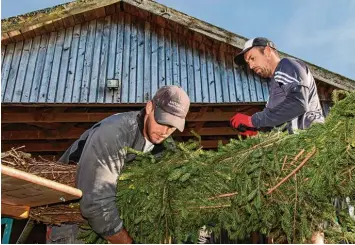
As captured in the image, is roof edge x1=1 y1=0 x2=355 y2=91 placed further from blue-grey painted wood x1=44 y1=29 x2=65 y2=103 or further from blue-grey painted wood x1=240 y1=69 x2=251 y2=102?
blue-grey painted wood x1=240 y1=69 x2=251 y2=102

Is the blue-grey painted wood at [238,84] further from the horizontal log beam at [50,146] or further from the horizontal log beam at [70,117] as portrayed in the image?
the horizontal log beam at [50,146]

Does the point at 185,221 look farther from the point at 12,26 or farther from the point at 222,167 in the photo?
the point at 12,26

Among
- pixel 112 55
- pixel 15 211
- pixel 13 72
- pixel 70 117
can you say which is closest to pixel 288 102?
pixel 15 211

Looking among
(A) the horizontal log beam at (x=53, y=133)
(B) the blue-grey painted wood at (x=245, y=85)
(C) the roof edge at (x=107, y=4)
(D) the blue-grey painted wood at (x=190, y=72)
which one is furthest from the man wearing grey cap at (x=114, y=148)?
(C) the roof edge at (x=107, y=4)

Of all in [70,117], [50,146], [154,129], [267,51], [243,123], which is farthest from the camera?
→ [50,146]

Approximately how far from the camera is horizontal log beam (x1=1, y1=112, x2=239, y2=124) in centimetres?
923

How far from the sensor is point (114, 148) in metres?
3.79

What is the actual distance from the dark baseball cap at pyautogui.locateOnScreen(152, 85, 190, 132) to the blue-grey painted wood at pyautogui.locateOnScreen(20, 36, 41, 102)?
563 centimetres

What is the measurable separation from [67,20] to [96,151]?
7.09 m

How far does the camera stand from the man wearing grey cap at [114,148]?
144 inches

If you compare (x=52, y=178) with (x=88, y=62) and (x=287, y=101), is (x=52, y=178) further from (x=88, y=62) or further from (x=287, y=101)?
(x=88, y=62)

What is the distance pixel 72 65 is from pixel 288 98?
20.1 ft

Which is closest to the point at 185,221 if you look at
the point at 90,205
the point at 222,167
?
the point at 222,167

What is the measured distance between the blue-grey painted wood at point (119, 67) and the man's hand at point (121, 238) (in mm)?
5311
